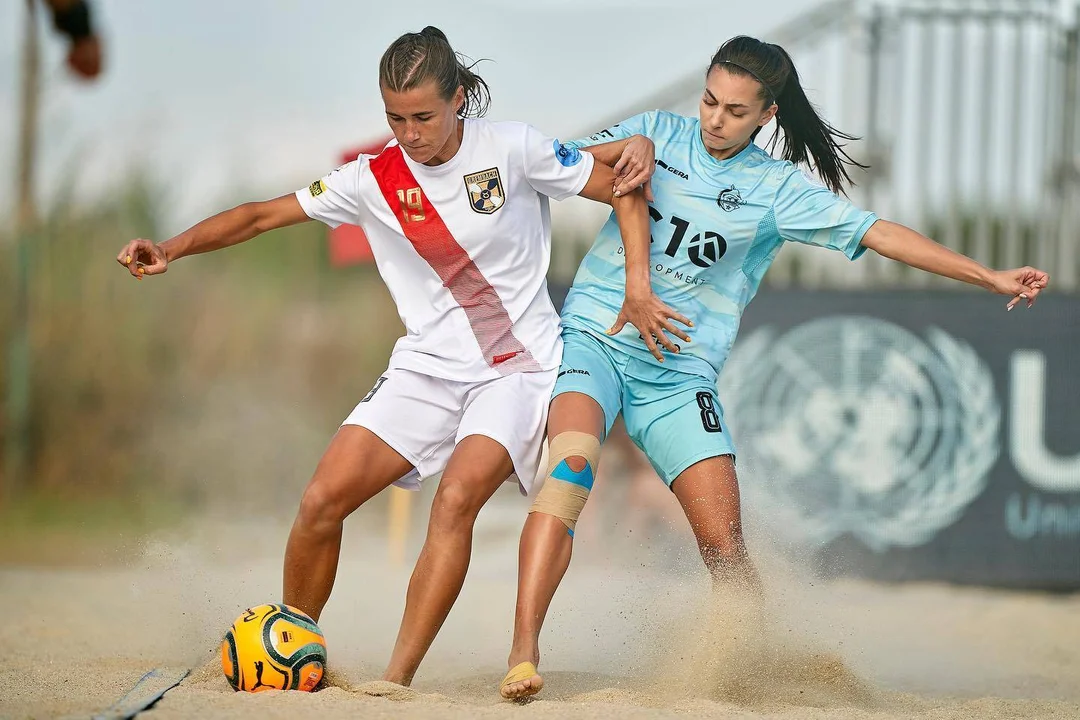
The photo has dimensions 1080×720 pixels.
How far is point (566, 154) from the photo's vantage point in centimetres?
429

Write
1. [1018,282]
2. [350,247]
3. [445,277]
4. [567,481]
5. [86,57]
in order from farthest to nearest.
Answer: [350,247] → [445,277] → [1018,282] → [567,481] → [86,57]

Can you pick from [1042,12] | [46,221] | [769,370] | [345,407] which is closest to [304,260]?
[345,407]

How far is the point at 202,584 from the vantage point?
5227 millimetres

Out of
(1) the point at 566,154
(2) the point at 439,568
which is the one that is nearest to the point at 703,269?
(1) the point at 566,154

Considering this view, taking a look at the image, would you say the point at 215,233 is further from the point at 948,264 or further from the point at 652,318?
the point at 948,264

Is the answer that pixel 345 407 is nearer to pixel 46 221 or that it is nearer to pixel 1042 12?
pixel 46 221

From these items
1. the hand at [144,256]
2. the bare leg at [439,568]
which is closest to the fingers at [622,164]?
the bare leg at [439,568]

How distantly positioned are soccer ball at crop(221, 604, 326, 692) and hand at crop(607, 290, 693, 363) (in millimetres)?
1485

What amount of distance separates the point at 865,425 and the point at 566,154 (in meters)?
4.21

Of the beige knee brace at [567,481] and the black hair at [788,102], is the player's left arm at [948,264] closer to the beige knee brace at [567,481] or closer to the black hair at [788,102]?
the black hair at [788,102]

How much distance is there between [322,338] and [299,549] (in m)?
8.64

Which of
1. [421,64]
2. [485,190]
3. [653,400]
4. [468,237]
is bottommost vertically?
[653,400]

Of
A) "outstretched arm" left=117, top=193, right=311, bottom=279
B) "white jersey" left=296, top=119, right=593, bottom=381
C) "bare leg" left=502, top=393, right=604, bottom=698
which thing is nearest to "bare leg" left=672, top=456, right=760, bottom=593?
"bare leg" left=502, top=393, right=604, bottom=698

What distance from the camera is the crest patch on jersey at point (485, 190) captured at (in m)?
4.18
